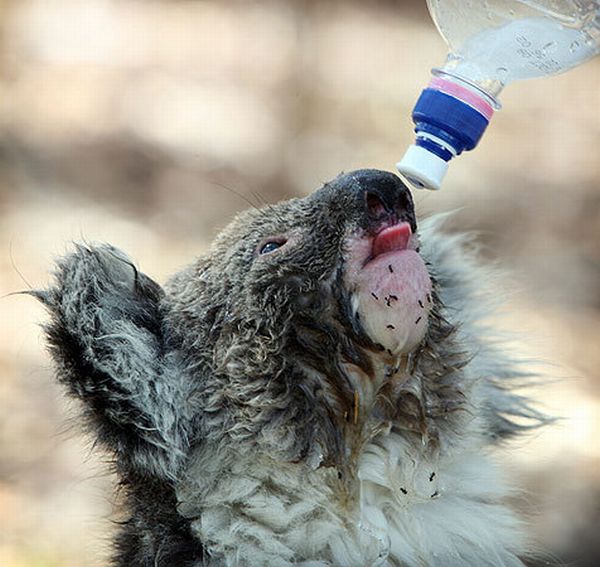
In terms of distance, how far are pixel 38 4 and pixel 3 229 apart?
1217 mm

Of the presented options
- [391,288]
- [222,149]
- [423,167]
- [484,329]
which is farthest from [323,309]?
[222,149]

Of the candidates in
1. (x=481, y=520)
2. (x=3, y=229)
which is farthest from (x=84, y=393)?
(x=3, y=229)

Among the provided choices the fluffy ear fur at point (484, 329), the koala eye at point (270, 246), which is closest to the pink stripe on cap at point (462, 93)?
the koala eye at point (270, 246)

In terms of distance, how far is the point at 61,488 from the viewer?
524cm

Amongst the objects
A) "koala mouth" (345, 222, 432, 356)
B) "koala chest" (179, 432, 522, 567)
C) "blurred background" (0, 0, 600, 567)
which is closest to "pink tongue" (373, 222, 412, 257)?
"koala mouth" (345, 222, 432, 356)

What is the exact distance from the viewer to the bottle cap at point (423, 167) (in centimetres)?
255

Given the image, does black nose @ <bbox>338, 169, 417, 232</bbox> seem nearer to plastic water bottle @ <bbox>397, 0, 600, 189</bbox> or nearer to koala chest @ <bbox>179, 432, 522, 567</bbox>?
plastic water bottle @ <bbox>397, 0, 600, 189</bbox>

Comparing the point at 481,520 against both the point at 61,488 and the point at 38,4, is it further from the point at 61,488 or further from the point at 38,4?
the point at 38,4

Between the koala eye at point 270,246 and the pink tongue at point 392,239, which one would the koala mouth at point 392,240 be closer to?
the pink tongue at point 392,239

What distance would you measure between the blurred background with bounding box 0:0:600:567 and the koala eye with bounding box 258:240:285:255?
2580 mm

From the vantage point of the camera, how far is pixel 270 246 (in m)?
2.85

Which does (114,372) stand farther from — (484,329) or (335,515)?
(484,329)

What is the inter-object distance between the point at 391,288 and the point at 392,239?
0.11 metres

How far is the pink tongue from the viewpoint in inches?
102
